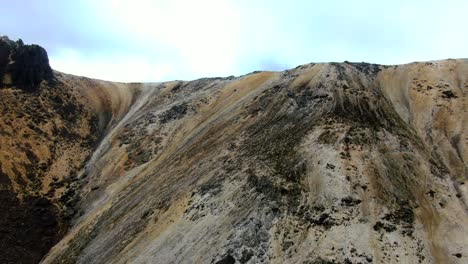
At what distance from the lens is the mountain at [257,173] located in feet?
85.9

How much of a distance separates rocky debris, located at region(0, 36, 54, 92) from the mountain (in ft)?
3.74

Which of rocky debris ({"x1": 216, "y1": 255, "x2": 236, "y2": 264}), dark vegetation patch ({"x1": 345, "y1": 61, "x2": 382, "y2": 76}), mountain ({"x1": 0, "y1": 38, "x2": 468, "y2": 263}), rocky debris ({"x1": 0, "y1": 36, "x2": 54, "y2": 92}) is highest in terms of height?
rocky debris ({"x1": 0, "y1": 36, "x2": 54, "y2": 92})

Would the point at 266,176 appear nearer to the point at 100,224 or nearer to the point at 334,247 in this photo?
the point at 334,247

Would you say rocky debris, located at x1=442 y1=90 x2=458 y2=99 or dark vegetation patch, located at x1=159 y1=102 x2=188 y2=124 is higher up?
rocky debris, located at x1=442 y1=90 x2=458 y2=99

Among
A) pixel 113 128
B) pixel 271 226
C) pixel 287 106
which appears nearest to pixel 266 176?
pixel 271 226

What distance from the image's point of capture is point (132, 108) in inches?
2324

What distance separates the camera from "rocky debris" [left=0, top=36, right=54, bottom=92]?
181ft

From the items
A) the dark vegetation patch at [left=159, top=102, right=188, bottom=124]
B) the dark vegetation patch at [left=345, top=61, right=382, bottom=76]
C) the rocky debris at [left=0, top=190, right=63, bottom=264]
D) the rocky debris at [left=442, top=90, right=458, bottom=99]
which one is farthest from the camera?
the dark vegetation patch at [left=159, top=102, right=188, bottom=124]

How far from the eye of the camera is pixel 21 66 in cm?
5591

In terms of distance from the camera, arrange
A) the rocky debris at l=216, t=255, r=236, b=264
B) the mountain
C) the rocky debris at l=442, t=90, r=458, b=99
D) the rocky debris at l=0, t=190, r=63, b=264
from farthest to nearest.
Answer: the rocky debris at l=442, t=90, r=458, b=99 < the rocky debris at l=0, t=190, r=63, b=264 < the mountain < the rocky debris at l=216, t=255, r=236, b=264

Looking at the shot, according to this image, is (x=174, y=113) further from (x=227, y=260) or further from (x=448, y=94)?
(x=227, y=260)

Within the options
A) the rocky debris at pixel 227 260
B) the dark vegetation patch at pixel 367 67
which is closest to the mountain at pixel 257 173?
the rocky debris at pixel 227 260

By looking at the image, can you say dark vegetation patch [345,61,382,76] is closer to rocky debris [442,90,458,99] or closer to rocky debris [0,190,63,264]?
rocky debris [442,90,458,99]

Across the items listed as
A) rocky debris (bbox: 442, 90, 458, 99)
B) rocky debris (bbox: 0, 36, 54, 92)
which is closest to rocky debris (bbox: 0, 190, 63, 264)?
rocky debris (bbox: 0, 36, 54, 92)
